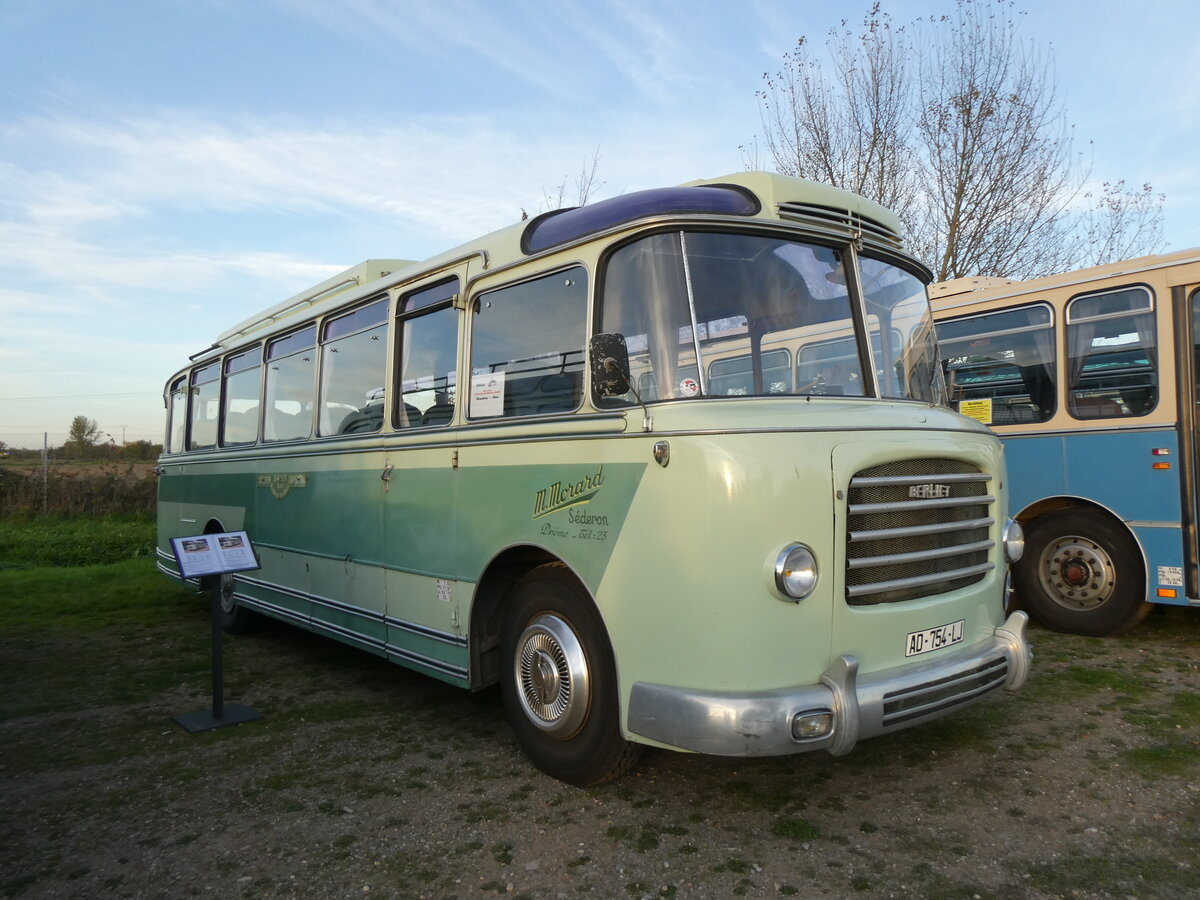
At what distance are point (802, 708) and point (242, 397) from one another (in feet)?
21.7

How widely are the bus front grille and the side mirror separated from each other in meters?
1.08

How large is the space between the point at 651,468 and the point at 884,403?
4.40 feet

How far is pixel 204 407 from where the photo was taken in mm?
9219

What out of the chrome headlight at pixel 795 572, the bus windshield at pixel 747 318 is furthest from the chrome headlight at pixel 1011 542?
the chrome headlight at pixel 795 572

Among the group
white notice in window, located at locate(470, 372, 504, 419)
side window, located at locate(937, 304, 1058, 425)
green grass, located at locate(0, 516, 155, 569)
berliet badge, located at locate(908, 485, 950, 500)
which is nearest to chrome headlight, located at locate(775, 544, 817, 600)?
berliet badge, located at locate(908, 485, 950, 500)

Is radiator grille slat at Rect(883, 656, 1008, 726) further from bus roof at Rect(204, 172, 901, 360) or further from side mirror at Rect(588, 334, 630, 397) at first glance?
bus roof at Rect(204, 172, 901, 360)

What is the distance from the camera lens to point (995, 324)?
8133mm

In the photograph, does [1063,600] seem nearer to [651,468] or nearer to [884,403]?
[884,403]

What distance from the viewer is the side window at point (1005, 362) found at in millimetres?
7664

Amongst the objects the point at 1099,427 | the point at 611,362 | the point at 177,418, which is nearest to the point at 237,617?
the point at 177,418

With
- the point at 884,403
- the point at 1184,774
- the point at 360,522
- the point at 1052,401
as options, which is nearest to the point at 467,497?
the point at 360,522

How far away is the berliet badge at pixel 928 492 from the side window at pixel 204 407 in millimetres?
7186

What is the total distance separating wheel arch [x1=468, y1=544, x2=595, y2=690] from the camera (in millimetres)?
4770

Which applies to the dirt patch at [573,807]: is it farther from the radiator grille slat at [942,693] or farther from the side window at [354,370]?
the side window at [354,370]
